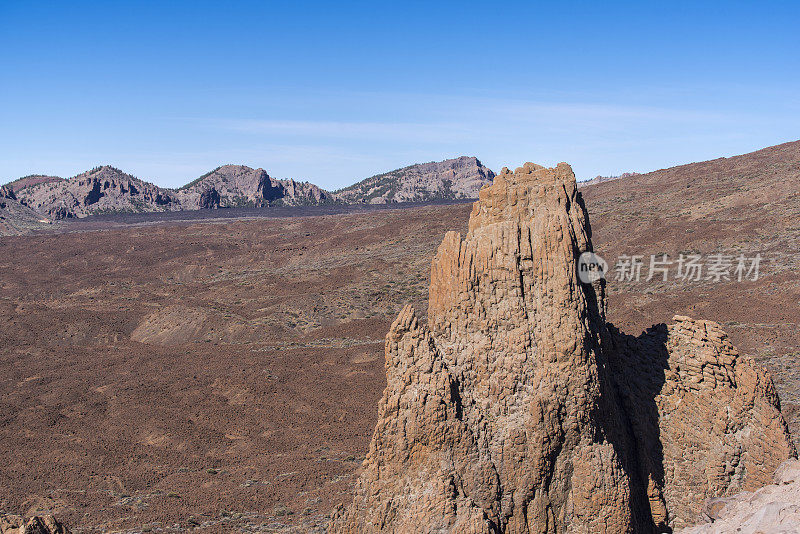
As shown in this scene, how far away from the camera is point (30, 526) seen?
938cm

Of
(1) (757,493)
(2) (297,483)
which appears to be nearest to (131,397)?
(2) (297,483)

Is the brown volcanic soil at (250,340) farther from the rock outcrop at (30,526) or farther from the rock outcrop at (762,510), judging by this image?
the rock outcrop at (762,510)

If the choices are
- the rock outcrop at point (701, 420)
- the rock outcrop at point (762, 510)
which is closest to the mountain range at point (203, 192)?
the rock outcrop at point (701, 420)

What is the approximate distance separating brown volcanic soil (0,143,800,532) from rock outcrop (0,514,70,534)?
803 centimetres

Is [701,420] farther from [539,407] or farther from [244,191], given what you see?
[244,191]

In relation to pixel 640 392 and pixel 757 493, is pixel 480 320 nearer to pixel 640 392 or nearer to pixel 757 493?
pixel 640 392

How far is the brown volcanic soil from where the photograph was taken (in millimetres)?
21750

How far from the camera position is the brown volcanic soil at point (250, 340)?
2175cm

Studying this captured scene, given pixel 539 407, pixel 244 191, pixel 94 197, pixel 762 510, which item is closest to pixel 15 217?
pixel 94 197

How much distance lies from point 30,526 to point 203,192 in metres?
173

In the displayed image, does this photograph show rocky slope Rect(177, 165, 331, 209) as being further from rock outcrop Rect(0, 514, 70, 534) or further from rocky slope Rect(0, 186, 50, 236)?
rock outcrop Rect(0, 514, 70, 534)

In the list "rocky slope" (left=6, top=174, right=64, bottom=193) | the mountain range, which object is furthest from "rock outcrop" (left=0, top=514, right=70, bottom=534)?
"rocky slope" (left=6, top=174, right=64, bottom=193)

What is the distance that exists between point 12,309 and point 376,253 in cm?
3658

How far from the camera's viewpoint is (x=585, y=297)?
10.8m
